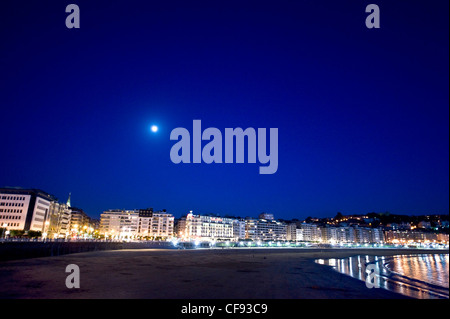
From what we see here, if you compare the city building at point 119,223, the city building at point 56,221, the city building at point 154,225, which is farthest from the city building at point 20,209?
the city building at point 154,225

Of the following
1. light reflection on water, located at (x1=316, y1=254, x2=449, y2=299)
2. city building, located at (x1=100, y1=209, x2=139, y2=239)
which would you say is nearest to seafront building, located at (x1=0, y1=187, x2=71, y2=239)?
city building, located at (x1=100, y1=209, x2=139, y2=239)

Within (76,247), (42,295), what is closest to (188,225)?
(76,247)

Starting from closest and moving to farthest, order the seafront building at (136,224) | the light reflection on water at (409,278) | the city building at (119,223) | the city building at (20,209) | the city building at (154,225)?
the light reflection on water at (409,278) < the city building at (20,209) < the city building at (119,223) < the seafront building at (136,224) < the city building at (154,225)

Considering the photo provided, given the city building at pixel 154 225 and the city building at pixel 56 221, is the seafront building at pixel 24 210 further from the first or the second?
the city building at pixel 154 225

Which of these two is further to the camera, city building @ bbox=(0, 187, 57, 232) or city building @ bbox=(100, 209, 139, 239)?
city building @ bbox=(100, 209, 139, 239)

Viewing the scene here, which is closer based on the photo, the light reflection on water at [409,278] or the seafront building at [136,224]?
the light reflection on water at [409,278]

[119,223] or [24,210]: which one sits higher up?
[24,210]

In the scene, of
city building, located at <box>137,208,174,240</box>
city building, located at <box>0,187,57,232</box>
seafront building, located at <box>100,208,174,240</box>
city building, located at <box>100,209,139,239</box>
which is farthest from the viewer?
city building, located at <box>137,208,174,240</box>

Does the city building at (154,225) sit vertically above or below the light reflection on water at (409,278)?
above

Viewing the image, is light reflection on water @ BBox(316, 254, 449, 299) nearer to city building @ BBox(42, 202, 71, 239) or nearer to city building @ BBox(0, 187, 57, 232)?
city building @ BBox(0, 187, 57, 232)

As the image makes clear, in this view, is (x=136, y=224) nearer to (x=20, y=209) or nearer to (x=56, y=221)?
(x=56, y=221)

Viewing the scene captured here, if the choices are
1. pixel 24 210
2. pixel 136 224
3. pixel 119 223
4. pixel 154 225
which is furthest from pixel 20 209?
pixel 154 225

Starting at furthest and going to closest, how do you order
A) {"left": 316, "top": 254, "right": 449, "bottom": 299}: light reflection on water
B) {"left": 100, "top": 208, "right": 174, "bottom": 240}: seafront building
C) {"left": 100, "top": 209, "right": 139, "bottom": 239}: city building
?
{"left": 100, "top": 208, "right": 174, "bottom": 240}: seafront building → {"left": 100, "top": 209, "right": 139, "bottom": 239}: city building → {"left": 316, "top": 254, "right": 449, "bottom": 299}: light reflection on water
